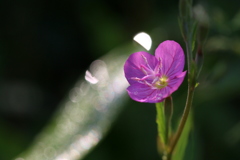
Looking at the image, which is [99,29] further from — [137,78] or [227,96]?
[137,78]

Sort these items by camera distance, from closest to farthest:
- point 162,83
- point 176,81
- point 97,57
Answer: point 176,81 → point 162,83 → point 97,57

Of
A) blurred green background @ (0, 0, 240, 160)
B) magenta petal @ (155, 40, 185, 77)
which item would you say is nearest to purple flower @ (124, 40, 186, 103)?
magenta petal @ (155, 40, 185, 77)

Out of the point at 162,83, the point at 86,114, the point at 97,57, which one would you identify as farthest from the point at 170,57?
the point at 97,57

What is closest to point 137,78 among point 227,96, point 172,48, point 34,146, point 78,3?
point 172,48

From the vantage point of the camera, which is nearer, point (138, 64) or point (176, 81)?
point (176, 81)

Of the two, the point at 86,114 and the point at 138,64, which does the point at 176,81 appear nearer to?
the point at 138,64

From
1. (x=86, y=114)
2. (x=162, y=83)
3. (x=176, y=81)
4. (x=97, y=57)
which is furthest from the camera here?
(x=97, y=57)

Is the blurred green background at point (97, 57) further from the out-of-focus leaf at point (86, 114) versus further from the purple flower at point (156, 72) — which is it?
the purple flower at point (156, 72)
